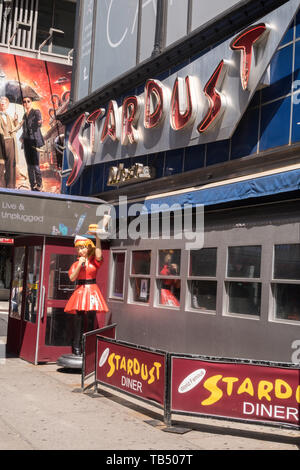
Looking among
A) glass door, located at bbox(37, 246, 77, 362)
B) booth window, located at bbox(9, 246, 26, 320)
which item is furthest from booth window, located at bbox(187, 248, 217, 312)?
booth window, located at bbox(9, 246, 26, 320)

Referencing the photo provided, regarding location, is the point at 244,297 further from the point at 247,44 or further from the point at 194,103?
the point at 247,44

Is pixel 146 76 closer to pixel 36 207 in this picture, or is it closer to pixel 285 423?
pixel 36 207

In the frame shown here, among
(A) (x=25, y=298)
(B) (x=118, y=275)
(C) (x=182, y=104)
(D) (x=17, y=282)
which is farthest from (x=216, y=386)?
(D) (x=17, y=282)

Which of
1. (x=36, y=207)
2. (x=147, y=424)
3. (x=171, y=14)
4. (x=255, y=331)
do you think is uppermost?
(x=171, y=14)

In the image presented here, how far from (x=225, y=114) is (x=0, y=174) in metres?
22.8

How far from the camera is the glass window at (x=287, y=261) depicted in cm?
775

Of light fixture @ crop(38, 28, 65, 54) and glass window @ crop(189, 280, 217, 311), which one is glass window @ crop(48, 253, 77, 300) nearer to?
glass window @ crop(189, 280, 217, 311)

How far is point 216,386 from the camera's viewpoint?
6.23 meters

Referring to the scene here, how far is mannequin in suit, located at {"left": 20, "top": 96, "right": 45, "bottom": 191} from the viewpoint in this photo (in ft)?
99.8

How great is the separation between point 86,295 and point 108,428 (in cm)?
395

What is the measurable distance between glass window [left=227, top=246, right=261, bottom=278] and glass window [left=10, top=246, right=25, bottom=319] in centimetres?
525

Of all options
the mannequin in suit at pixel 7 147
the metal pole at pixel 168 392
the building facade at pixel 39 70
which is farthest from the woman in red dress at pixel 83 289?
the building facade at pixel 39 70

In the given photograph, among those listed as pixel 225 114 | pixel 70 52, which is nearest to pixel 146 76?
pixel 225 114

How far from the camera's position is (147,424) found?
6.75m
